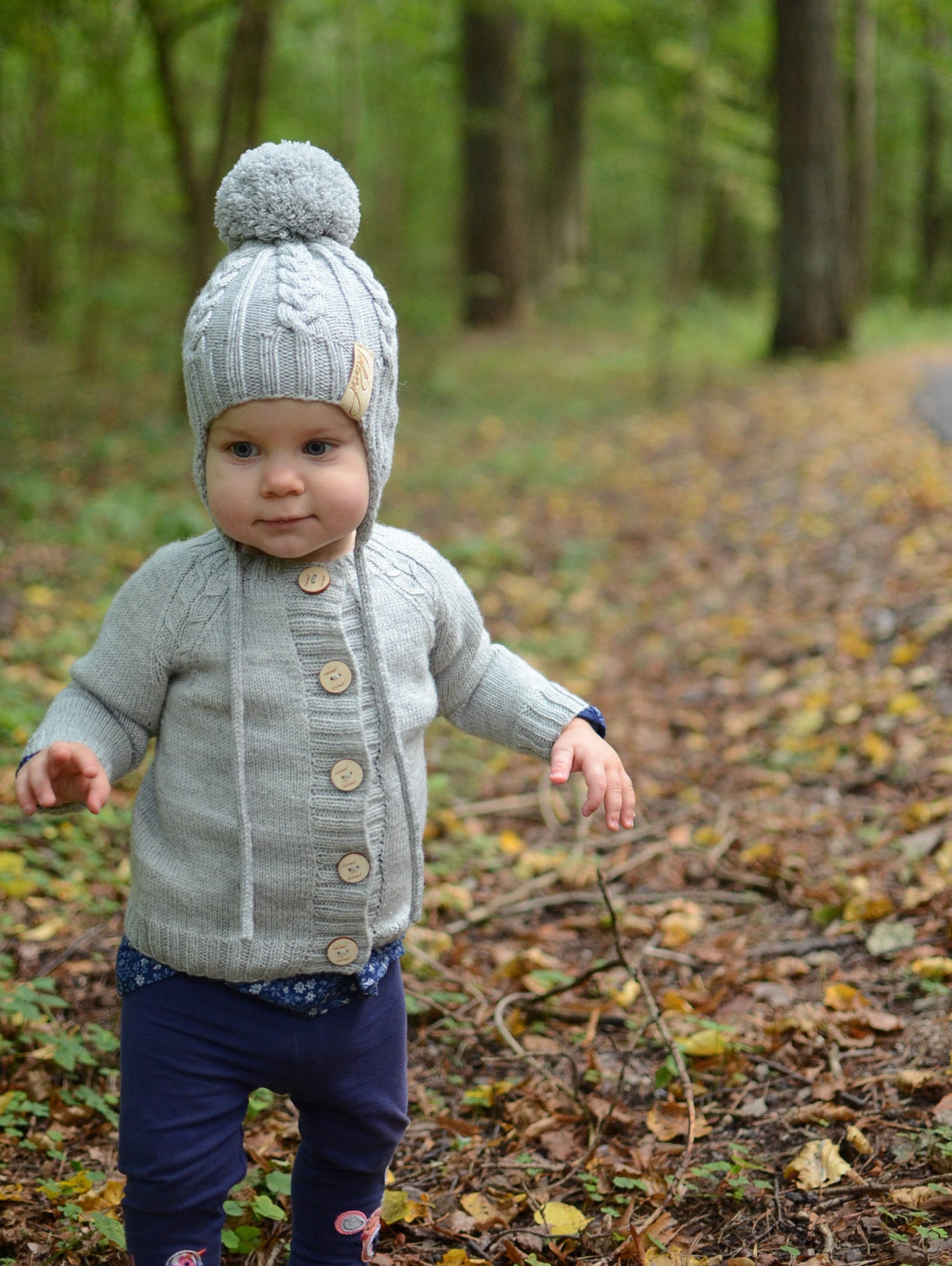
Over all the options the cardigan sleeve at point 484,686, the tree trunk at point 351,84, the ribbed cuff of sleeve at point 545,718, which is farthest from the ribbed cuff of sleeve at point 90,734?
the tree trunk at point 351,84

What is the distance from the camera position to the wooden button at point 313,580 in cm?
199

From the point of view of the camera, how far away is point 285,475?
1864 mm

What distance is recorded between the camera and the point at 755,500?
821cm

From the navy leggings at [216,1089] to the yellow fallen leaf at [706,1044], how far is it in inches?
43.7

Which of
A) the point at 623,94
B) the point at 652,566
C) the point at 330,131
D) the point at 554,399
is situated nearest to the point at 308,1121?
the point at 652,566

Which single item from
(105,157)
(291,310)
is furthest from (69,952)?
(105,157)

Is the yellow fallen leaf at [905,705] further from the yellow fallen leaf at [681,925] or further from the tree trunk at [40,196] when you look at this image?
the tree trunk at [40,196]

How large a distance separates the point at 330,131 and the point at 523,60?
4.47 m

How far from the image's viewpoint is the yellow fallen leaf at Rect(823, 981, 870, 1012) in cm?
306

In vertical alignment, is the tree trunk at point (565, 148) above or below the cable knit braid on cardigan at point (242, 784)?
above

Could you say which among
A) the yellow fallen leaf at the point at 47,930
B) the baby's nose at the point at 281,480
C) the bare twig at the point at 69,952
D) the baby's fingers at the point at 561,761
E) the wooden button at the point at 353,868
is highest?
the baby's nose at the point at 281,480

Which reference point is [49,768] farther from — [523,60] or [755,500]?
[523,60]

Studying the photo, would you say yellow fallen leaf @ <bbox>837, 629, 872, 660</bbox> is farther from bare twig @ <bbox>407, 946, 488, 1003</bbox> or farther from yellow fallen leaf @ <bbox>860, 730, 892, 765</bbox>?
bare twig @ <bbox>407, 946, 488, 1003</bbox>

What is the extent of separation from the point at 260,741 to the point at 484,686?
494 millimetres
